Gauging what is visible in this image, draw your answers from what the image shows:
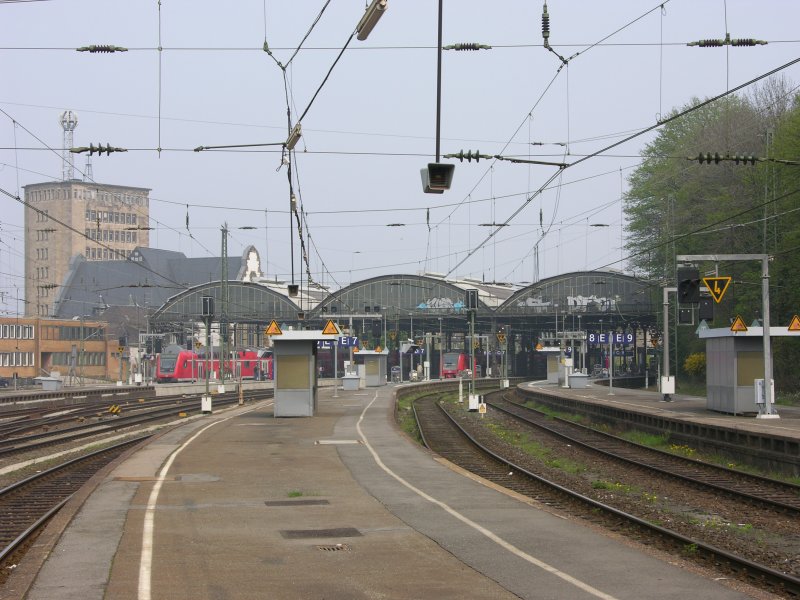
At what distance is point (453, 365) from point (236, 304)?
26588mm

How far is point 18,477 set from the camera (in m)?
22.2

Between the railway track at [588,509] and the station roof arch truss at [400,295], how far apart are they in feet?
242

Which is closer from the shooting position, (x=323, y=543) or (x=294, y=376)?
(x=323, y=543)

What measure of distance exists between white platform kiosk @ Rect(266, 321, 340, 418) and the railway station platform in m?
14.5

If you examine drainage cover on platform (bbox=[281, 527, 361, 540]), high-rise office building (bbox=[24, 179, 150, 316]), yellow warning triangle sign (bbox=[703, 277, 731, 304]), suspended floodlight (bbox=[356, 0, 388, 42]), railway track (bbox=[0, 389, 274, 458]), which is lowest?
railway track (bbox=[0, 389, 274, 458])

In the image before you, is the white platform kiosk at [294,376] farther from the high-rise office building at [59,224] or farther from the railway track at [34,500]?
the high-rise office building at [59,224]

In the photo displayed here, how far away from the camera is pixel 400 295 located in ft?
368

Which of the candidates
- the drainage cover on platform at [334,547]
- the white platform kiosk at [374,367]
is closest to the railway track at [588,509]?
the drainage cover on platform at [334,547]

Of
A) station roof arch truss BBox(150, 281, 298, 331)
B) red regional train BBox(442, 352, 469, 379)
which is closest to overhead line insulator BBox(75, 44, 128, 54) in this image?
red regional train BBox(442, 352, 469, 379)

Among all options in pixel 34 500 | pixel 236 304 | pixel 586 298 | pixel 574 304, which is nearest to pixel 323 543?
pixel 34 500

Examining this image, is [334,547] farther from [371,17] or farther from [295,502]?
[371,17]

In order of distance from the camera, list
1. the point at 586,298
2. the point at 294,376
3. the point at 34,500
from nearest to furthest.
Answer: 1. the point at 34,500
2. the point at 294,376
3. the point at 586,298

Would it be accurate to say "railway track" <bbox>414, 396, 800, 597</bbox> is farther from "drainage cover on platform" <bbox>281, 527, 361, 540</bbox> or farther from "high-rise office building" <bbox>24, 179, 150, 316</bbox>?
"high-rise office building" <bbox>24, 179, 150, 316</bbox>

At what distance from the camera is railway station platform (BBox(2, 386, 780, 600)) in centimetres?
1008
